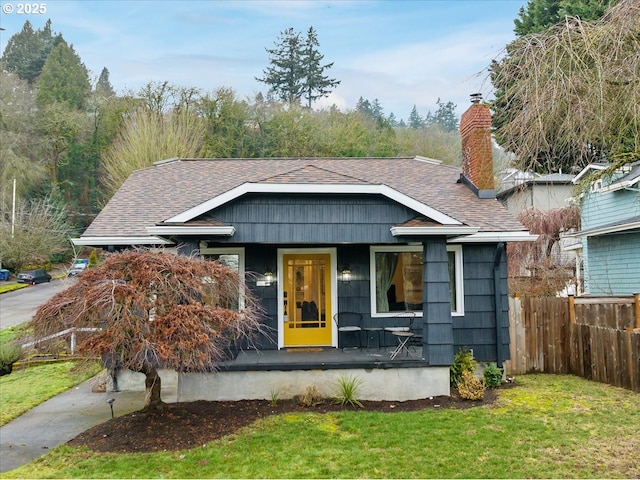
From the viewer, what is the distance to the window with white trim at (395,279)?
396 inches

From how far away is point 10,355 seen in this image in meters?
11.8

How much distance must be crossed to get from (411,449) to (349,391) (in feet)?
6.94

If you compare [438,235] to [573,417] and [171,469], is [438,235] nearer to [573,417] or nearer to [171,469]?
[573,417]

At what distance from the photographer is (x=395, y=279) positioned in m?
10.1

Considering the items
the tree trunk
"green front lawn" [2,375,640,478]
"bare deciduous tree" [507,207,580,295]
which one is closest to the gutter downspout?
"green front lawn" [2,375,640,478]

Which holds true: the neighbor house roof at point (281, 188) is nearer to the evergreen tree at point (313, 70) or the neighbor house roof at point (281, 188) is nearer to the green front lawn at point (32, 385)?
the green front lawn at point (32, 385)

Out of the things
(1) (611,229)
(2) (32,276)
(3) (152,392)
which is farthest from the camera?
(2) (32,276)

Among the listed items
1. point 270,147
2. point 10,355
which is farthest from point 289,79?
point 10,355

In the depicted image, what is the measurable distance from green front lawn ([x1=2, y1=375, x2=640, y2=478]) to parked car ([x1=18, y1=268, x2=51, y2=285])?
2675 centimetres

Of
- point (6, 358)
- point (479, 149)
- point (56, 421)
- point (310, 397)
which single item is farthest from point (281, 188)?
point (6, 358)

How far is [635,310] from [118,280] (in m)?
10.0

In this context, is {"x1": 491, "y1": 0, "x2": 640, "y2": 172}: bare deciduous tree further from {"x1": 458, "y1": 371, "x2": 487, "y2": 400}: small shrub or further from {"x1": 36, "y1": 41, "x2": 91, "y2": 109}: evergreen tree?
{"x1": 36, "y1": 41, "x2": 91, "y2": 109}: evergreen tree

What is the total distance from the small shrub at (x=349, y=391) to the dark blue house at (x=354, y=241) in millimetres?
246

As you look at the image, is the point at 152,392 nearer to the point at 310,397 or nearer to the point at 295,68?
the point at 310,397
